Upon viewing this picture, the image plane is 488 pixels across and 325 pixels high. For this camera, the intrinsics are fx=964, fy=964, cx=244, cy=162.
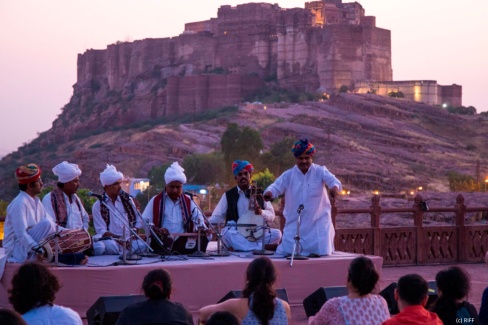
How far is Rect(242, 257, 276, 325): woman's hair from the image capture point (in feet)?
17.7

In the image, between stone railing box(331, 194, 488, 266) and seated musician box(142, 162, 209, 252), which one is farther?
stone railing box(331, 194, 488, 266)

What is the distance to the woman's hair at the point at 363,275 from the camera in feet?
17.8

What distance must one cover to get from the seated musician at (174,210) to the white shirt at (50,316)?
14.6 feet

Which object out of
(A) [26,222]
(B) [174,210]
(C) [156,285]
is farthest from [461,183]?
(C) [156,285]

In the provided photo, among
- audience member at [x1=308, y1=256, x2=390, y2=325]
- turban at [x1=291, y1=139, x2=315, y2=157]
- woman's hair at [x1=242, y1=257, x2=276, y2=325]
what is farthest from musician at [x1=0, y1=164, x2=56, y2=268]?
audience member at [x1=308, y1=256, x2=390, y2=325]

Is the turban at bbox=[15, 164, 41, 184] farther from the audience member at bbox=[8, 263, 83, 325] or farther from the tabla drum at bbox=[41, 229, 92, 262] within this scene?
the audience member at bbox=[8, 263, 83, 325]

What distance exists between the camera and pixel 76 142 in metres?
75.4

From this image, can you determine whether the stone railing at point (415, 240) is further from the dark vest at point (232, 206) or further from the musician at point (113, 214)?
the musician at point (113, 214)

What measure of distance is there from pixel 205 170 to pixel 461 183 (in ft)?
35.7

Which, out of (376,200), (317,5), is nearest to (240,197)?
(376,200)

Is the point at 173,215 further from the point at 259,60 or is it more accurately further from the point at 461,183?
the point at 259,60

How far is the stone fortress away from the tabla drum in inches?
2173

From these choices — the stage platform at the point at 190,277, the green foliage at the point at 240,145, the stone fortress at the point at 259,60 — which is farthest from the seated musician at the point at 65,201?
the stone fortress at the point at 259,60

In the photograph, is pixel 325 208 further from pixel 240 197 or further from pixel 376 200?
pixel 376 200
